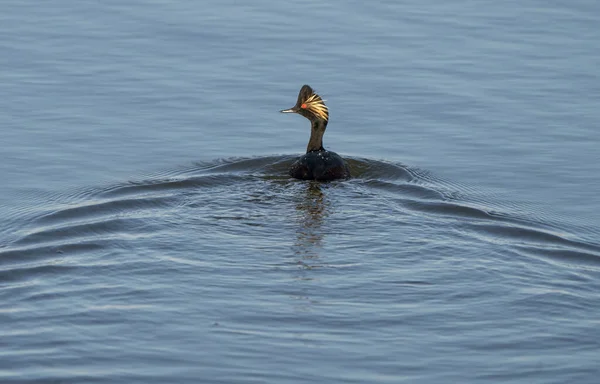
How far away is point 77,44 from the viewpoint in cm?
1736

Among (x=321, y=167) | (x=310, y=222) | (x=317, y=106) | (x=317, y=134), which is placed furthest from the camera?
(x=317, y=106)

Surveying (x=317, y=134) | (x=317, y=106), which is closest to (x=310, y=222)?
(x=317, y=134)

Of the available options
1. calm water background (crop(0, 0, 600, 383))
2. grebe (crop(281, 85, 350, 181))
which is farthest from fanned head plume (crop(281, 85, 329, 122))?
calm water background (crop(0, 0, 600, 383))

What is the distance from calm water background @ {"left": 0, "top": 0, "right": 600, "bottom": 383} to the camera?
26.3 ft

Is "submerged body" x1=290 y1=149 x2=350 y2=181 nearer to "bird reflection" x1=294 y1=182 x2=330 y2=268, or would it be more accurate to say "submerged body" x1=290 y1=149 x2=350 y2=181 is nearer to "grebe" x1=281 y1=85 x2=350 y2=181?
"grebe" x1=281 y1=85 x2=350 y2=181

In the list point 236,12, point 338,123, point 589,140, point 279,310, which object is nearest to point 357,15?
point 236,12

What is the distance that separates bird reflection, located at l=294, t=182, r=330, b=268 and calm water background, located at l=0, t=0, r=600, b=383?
1.7 inches

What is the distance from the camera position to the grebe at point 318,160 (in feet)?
41.0

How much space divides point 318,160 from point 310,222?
1828 mm

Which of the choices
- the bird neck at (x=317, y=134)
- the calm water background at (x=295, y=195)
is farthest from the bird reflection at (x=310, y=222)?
the bird neck at (x=317, y=134)

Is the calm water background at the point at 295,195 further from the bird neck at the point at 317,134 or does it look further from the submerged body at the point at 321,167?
the bird neck at the point at 317,134

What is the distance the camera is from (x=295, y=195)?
12.0m

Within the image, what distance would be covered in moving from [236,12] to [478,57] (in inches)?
174

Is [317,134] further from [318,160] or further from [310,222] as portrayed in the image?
[310,222]
